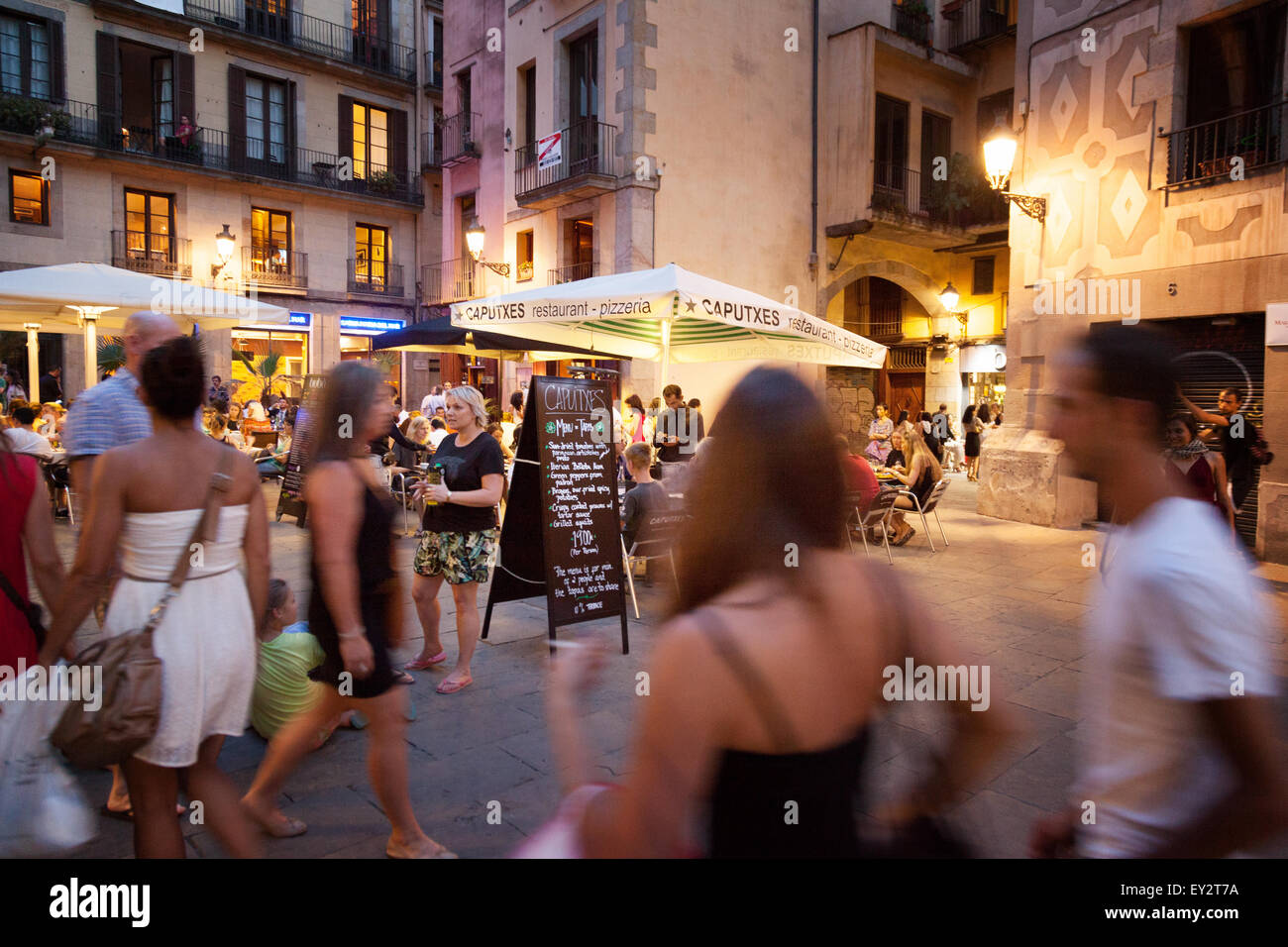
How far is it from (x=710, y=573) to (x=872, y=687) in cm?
34

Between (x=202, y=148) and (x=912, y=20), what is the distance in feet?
61.9

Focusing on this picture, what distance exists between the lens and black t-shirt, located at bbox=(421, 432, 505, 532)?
14.8 feet

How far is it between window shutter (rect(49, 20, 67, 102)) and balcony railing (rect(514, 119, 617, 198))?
12372mm

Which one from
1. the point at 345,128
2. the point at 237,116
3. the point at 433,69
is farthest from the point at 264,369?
the point at 433,69

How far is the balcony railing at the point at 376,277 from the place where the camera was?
25.0 m

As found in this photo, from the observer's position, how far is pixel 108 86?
20969 mm

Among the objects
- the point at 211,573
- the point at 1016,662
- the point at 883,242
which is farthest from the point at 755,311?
the point at 883,242

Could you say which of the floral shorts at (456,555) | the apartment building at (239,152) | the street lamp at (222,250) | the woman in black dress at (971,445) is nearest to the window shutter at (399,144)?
the apartment building at (239,152)

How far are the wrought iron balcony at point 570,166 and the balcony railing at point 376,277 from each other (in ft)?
30.0

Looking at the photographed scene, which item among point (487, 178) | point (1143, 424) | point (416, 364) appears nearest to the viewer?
point (1143, 424)

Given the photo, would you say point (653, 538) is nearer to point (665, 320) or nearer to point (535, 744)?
point (665, 320)

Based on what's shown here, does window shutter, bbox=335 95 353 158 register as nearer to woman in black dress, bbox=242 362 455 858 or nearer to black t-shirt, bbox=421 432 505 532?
black t-shirt, bbox=421 432 505 532
